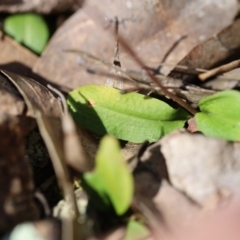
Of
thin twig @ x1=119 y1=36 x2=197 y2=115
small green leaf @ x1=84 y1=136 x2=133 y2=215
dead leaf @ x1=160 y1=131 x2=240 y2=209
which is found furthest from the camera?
thin twig @ x1=119 y1=36 x2=197 y2=115

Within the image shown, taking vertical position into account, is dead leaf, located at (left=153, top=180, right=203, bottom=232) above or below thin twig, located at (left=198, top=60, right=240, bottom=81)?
below

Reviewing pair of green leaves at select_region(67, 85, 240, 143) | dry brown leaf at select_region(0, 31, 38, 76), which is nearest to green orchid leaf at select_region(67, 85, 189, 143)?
pair of green leaves at select_region(67, 85, 240, 143)

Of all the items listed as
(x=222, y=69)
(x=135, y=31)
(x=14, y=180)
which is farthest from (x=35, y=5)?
(x=14, y=180)

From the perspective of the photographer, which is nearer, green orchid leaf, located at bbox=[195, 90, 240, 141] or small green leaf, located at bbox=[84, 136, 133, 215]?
small green leaf, located at bbox=[84, 136, 133, 215]

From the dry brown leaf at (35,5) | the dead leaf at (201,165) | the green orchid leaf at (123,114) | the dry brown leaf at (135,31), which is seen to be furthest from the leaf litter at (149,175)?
the dry brown leaf at (35,5)

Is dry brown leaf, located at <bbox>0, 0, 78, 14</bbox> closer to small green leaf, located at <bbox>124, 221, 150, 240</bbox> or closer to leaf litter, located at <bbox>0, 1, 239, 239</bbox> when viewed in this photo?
leaf litter, located at <bbox>0, 1, 239, 239</bbox>

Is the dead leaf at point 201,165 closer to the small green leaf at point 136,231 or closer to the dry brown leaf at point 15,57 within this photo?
Answer: the small green leaf at point 136,231

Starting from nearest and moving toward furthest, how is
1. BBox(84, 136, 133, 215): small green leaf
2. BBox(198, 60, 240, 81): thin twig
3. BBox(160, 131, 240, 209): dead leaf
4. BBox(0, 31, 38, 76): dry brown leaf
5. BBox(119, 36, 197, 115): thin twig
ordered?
1. BBox(84, 136, 133, 215): small green leaf
2. BBox(160, 131, 240, 209): dead leaf
3. BBox(119, 36, 197, 115): thin twig
4. BBox(198, 60, 240, 81): thin twig
5. BBox(0, 31, 38, 76): dry brown leaf
